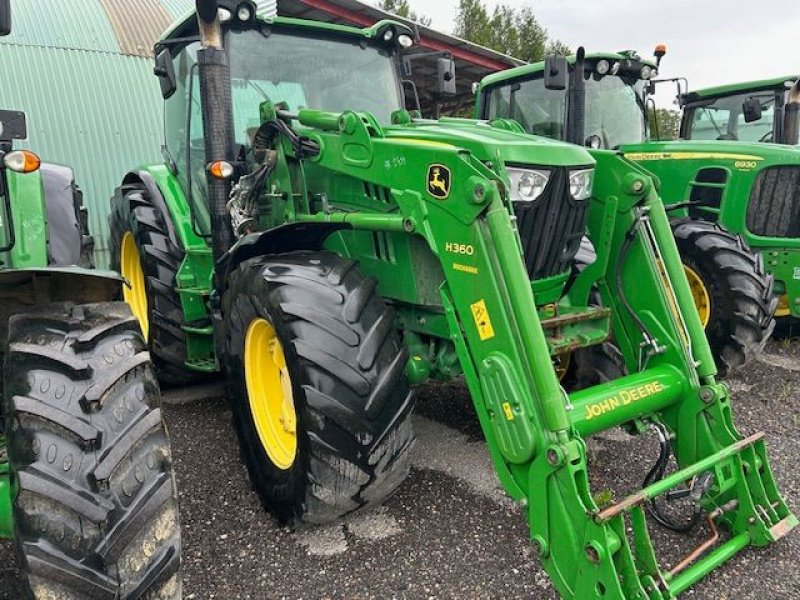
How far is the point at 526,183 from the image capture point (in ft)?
8.88

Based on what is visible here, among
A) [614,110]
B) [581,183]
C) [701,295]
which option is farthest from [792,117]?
[581,183]

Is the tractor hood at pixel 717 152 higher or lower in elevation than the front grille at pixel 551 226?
higher

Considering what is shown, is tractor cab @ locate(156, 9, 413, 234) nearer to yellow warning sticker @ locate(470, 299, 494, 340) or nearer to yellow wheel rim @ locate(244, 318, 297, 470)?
yellow wheel rim @ locate(244, 318, 297, 470)

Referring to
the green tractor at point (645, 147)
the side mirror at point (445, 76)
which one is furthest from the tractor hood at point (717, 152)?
the side mirror at point (445, 76)

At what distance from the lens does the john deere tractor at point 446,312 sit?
2293 mm

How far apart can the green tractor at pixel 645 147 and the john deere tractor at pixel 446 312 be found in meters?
1.53

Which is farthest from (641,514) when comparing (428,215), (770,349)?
(770,349)

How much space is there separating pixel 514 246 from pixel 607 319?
0.99 meters

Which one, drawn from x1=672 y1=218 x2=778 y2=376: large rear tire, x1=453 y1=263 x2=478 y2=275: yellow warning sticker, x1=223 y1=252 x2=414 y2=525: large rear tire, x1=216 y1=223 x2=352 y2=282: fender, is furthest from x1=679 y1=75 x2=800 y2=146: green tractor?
x1=223 y1=252 x2=414 y2=525: large rear tire

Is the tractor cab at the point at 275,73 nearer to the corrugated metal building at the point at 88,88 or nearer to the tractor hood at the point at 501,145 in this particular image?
the tractor hood at the point at 501,145

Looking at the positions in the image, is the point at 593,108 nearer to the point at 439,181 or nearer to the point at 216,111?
the point at 216,111

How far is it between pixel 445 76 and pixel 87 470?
3.42 m

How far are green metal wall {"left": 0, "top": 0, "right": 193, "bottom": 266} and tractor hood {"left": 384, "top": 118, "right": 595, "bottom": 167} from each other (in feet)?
20.7

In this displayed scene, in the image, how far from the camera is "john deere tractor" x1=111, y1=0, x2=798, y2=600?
7.52 ft
